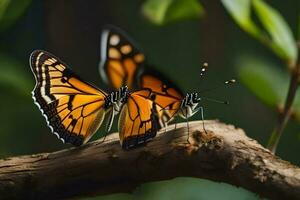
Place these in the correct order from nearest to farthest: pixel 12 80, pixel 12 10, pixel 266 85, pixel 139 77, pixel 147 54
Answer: pixel 139 77, pixel 12 10, pixel 266 85, pixel 12 80, pixel 147 54

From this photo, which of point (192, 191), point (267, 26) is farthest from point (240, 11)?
point (192, 191)

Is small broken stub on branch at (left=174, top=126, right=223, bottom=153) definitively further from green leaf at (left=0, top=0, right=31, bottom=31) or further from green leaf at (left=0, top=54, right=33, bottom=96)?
green leaf at (left=0, top=54, right=33, bottom=96)

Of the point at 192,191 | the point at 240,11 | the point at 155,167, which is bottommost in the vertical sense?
the point at 192,191

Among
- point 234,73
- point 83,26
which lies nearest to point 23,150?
point 83,26

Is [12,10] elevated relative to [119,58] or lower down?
elevated

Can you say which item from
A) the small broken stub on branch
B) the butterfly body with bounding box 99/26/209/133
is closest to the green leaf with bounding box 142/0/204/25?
the butterfly body with bounding box 99/26/209/133

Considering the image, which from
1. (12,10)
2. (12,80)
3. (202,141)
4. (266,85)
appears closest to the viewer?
(202,141)

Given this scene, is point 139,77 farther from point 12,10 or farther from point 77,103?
point 12,10
